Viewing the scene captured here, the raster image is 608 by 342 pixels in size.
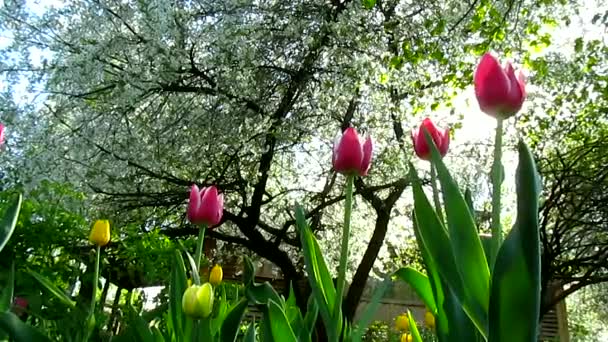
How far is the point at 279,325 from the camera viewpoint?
1.02 metres

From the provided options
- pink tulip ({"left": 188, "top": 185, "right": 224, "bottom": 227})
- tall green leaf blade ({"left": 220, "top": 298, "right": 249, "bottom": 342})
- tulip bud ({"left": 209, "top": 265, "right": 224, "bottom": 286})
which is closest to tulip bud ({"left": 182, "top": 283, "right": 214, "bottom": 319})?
tall green leaf blade ({"left": 220, "top": 298, "right": 249, "bottom": 342})

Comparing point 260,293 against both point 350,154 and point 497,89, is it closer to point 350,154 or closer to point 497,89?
point 350,154

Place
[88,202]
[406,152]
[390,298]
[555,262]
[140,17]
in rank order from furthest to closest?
1. [390,298]
2. [555,262]
3. [406,152]
4. [88,202]
5. [140,17]

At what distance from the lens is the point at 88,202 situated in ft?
18.3

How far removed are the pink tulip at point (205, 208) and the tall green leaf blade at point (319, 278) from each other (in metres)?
0.40

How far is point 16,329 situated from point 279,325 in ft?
1.70

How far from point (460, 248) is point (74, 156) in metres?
4.73

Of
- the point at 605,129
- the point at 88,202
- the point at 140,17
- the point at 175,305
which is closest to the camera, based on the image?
the point at 175,305

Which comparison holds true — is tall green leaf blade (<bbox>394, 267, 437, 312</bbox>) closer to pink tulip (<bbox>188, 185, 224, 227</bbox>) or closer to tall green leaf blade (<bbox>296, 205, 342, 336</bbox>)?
tall green leaf blade (<bbox>296, 205, 342, 336</bbox>)

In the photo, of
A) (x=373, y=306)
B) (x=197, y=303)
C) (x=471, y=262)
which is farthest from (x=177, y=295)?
(x=471, y=262)

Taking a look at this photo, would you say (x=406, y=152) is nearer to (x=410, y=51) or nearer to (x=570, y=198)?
(x=410, y=51)

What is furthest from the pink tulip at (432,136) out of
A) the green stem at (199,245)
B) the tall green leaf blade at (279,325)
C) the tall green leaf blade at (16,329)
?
the tall green leaf blade at (16,329)

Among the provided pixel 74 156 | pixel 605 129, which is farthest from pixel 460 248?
pixel 605 129

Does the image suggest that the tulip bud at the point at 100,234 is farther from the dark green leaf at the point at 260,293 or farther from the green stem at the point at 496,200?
the green stem at the point at 496,200
